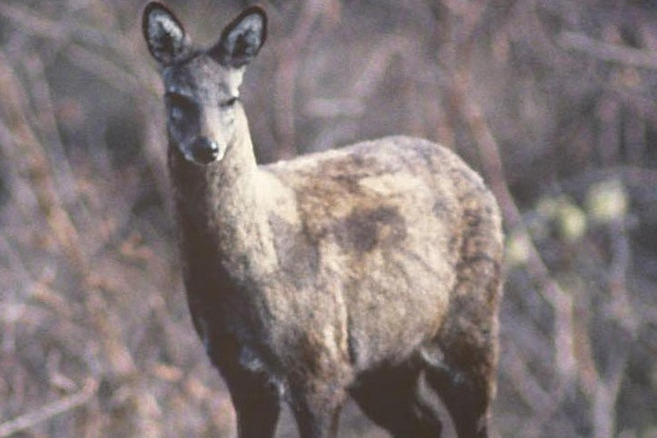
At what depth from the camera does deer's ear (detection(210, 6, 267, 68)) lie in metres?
5.87

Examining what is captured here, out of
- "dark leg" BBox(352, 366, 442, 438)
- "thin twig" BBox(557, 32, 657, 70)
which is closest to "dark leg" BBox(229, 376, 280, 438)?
"dark leg" BBox(352, 366, 442, 438)

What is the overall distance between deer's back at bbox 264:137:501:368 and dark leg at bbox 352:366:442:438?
0.41m

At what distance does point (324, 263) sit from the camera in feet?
21.4

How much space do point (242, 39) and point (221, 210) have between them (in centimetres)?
55

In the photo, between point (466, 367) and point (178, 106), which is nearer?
point (178, 106)

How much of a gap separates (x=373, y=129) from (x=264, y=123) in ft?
8.57

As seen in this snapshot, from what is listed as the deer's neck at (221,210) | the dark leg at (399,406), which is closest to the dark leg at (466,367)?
the dark leg at (399,406)

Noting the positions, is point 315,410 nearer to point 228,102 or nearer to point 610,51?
point 228,102

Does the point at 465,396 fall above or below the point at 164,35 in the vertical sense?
below

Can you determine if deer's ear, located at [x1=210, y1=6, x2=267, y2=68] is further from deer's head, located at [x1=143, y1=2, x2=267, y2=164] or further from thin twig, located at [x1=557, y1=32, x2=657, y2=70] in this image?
thin twig, located at [x1=557, y1=32, x2=657, y2=70]

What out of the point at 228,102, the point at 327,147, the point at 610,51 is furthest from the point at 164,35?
the point at 327,147

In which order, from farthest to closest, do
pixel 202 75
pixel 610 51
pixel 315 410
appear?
pixel 610 51, pixel 315 410, pixel 202 75

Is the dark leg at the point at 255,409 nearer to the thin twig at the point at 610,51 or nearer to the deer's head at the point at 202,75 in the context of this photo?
the deer's head at the point at 202,75

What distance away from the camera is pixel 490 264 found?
6.98 meters
